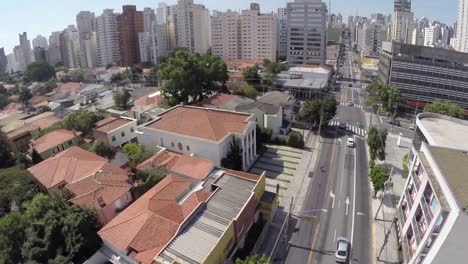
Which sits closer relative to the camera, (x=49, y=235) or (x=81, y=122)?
(x=49, y=235)

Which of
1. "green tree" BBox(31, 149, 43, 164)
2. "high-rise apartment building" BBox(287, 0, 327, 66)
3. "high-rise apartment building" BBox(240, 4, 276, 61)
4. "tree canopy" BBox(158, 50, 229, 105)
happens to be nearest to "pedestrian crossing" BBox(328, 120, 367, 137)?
"tree canopy" BBox(158, 50, 229, 105)

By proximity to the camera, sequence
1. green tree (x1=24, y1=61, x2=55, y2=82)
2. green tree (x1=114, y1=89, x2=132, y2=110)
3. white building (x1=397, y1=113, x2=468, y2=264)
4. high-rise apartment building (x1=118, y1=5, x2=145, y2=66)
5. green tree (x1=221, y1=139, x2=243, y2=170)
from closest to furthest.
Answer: white building (x1=397, y1=113, x2=468, y2=264)
green tree (x1=221, y1=139, x2=243, y2=170)
green tree (x1=114, y1=89, x2=132, y2=110)
green tree (x1=24, y1=61, x2=55, y2=82)
high-rise apartment building (x1=118, y1=5, x2=145, y2=66)

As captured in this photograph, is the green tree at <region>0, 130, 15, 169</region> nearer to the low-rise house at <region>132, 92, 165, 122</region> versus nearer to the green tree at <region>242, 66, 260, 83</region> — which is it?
the low-rise house at <region>132, 92, 165, 122</region>

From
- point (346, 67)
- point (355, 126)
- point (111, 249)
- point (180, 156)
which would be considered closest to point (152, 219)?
point (111, 249)

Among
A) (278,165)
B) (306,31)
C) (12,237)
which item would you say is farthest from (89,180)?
(306,31)

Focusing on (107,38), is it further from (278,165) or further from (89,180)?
(89,180)

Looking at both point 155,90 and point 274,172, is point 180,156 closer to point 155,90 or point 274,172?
point 274,172

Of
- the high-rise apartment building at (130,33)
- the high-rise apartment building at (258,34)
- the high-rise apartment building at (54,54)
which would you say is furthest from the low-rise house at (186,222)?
the high-rise apartment building at (54,54)
